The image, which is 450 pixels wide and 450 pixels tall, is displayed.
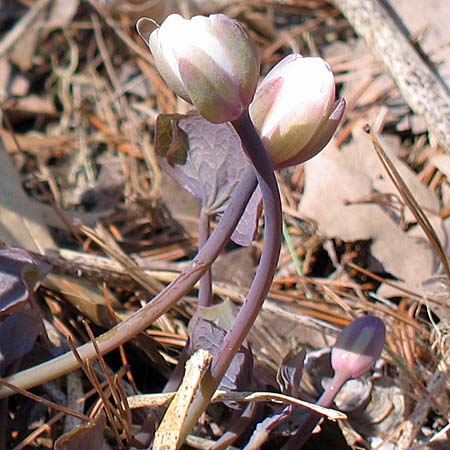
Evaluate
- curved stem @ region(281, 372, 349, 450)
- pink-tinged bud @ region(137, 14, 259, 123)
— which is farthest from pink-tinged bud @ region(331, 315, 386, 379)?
pink-tinged bud @ region(137, 14, 259, 123)

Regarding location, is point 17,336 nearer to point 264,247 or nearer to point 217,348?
point 217,348

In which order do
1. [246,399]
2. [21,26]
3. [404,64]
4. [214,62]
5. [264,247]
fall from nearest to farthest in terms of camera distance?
[214,62] → [264,247] → [246,399] → [404,64] → [21,26]

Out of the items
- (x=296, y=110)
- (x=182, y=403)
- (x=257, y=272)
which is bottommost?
(x=182, y=403)

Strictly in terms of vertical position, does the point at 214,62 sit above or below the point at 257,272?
above

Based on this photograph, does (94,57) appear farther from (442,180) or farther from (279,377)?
(279,377)

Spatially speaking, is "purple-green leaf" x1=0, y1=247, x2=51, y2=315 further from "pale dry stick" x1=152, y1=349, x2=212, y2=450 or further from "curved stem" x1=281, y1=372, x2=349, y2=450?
"curved stem" x1=281, y1=372, x2=349, y2=450

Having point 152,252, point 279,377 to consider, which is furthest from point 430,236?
point 152,252

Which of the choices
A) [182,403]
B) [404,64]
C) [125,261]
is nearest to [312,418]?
[182,403]
